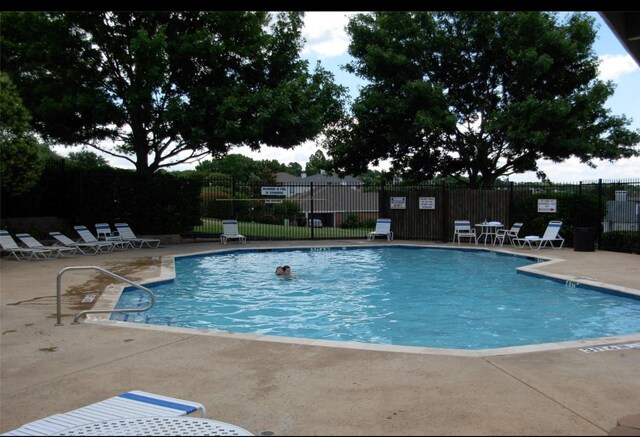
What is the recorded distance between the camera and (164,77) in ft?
57.2

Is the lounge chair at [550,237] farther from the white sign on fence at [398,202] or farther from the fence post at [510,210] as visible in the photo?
the white sign on fence at [398,202]

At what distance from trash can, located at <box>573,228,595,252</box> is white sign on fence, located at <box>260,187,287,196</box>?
35.1 ft

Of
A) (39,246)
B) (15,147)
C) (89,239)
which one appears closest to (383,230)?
(89,239)

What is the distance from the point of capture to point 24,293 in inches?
347

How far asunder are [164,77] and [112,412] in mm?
16413

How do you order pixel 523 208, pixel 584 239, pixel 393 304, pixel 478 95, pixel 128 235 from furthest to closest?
1. pixel 478 95
2. pixel 523 208
3. pixel 128 235
4. pixel 584 239
5. pixel 393 304

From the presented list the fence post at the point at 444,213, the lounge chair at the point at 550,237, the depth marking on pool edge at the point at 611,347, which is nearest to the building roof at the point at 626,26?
the depth marking on pool edge at the point at 611,347

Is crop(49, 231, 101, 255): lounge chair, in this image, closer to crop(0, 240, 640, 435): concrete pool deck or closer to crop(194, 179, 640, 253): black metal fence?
crop(194, 179, 640, 253): black metal fence

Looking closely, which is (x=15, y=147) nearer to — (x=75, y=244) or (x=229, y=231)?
(x=75, y=244)

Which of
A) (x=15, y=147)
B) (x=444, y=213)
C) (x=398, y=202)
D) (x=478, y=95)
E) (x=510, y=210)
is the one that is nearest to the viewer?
(x=15, y=147)

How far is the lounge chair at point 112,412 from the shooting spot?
2.46 metres

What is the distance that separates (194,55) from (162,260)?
8448mm

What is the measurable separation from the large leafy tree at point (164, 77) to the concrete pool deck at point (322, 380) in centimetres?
1236

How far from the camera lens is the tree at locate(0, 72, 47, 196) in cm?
1282
